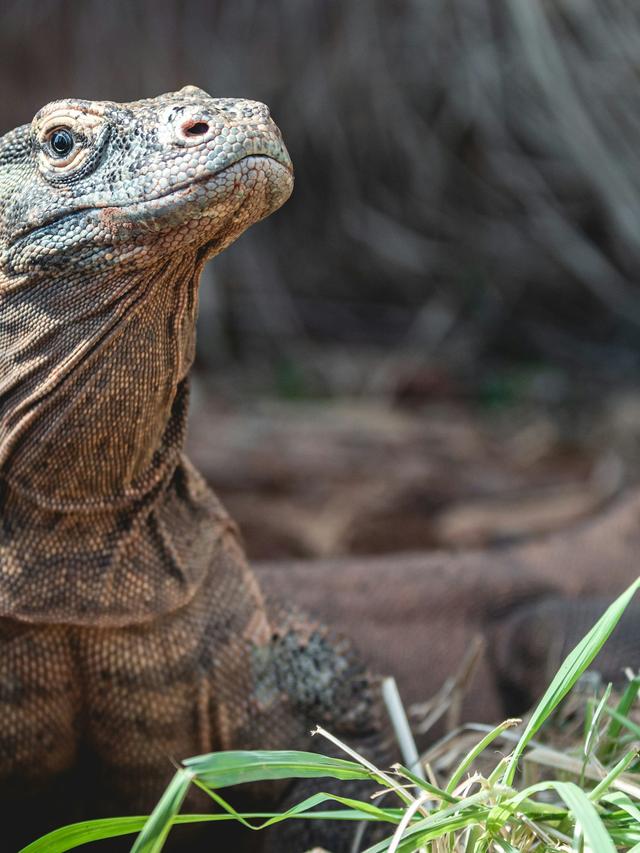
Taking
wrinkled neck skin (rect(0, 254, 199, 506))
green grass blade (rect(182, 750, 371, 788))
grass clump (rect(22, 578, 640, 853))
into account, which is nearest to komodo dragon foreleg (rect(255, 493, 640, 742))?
wrinkled neck skin (rect(0, 254, 199, 506))

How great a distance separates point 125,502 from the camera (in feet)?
8.39

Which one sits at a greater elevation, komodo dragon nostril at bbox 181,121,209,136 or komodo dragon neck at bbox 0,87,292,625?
komodo dragon nostril at bbox 181,121,209,136

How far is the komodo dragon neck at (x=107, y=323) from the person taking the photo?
2156 millimetres

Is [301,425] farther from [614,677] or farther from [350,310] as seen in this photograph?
[614,677]

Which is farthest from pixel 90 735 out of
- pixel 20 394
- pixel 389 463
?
pixel 389 463

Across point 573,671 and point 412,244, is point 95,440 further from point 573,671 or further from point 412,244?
point 412,244

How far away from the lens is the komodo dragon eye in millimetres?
2312

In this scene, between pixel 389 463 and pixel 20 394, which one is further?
pixel 389 463

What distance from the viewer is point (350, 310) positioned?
9570 millimetres

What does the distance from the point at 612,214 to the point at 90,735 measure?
5978mm

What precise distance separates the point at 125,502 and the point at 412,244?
6601mm

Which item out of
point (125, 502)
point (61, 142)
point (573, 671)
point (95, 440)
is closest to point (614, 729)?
point (573, 671)

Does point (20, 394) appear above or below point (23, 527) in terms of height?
above

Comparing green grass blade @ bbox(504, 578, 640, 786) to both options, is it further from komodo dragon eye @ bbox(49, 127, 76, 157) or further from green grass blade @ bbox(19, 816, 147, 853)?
komodo dragon eye @ bbox(49, 127, 76, 157)
